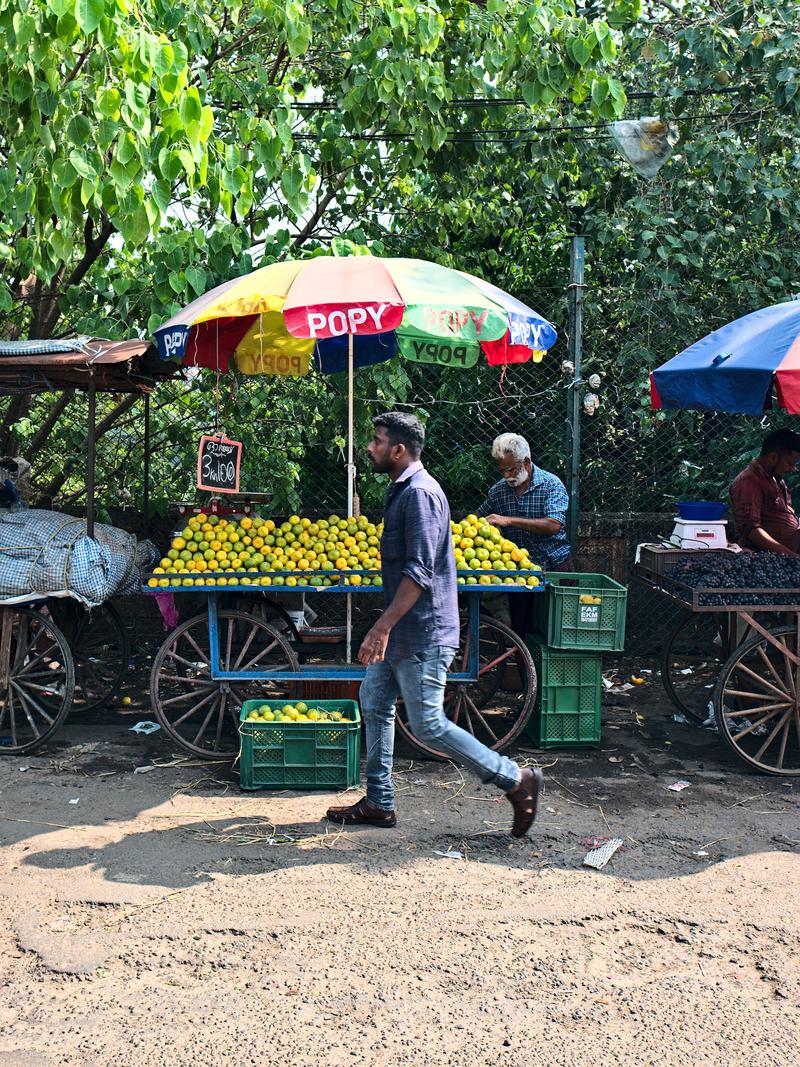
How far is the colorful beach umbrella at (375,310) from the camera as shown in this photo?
19.9 ft

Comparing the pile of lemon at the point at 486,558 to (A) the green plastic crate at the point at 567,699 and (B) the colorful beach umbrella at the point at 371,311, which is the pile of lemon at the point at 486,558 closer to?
(A) the green plastic crate at the point at 567,699

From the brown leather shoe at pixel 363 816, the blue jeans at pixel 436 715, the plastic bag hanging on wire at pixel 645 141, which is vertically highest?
the plastic bag hanging on wire at pixel 645 141

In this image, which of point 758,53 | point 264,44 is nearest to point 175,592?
point 264,44

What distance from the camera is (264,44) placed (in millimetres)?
8250

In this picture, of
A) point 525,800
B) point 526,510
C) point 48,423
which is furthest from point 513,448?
point 48,423

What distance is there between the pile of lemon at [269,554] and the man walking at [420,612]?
1152 millimetres

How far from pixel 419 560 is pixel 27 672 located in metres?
3.14

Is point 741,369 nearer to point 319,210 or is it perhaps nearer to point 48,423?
point 319,210

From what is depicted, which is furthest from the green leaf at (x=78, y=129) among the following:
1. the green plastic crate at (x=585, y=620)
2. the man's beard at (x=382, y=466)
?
the green plastic crate at (x=585, y=620)

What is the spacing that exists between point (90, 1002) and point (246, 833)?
1.67 m

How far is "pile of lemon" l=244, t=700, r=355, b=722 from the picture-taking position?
600cm

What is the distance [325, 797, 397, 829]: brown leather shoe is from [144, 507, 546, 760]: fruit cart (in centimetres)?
110

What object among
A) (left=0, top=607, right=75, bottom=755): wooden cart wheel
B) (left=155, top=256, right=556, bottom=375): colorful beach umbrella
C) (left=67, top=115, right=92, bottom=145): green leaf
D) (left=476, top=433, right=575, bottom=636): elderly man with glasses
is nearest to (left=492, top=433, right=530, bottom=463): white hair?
(left=476, top=433, right=575, bottom=636): elderly man with glasses

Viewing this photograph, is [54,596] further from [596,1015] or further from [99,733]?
[596,1015]
